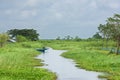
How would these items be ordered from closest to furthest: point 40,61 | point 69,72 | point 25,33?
point 69,72 < point 40,61 < point 25,33

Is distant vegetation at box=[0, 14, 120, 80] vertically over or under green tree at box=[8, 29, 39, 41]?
under

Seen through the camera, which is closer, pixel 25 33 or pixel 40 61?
pixel 40 61

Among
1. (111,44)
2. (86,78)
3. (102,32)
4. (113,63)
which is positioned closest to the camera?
(86,78)

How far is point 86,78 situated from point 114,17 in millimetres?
34114

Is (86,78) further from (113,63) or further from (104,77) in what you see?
(113,63)

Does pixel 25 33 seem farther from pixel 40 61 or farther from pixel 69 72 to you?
pixel 69 72

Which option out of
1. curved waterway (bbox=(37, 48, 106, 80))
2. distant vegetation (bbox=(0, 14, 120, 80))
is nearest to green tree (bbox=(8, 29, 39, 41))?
distant vegetation (bbox=(0, 14, 120, 80))

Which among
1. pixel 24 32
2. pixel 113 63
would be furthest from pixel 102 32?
pixel 24 32

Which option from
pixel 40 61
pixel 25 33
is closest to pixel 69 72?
pixel 40 61

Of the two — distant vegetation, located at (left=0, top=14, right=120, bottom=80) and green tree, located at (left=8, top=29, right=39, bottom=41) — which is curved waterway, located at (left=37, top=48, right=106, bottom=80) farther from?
green tree, located at (left=8, top=29, right=39, bottom=41)

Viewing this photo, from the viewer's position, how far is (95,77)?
3122cm

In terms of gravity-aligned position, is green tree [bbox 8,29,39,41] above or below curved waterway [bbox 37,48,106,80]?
above

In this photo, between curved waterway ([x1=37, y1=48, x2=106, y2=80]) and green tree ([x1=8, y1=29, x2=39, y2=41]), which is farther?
green tree ([x1=8, y1=29, x2=39, y2=41])

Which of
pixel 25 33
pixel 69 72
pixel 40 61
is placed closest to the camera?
pixel 69 72
